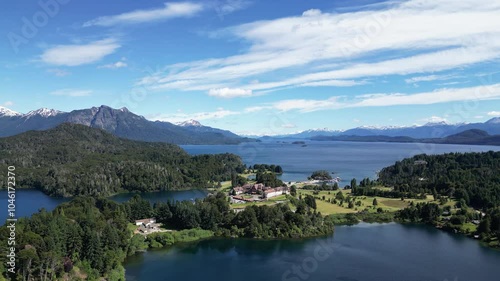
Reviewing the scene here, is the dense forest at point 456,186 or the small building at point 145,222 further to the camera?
the dense forest at point 456,186

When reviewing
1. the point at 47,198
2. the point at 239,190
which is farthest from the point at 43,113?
the point at 239,190

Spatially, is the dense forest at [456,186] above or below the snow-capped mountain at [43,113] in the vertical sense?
below

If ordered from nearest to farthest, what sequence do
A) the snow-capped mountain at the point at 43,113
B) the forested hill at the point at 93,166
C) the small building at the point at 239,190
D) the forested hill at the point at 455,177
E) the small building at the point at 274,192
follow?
1. the forested hill at the point at 455,177
2. the small building at the point at 274,192
3. the small building at the point at 239,190
4. the forested hill at the point at 93,166
5. the snow-capped mountain at the point at 43,113

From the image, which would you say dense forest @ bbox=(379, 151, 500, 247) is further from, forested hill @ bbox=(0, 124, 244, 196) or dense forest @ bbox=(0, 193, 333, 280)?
forested hill @ bbox=(0, 124, 244, 196)

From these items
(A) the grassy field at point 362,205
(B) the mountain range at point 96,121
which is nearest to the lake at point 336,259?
(A) the grassy field at point 362,205

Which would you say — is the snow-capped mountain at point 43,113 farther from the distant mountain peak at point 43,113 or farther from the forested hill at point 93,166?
the forested hill at point 93,166

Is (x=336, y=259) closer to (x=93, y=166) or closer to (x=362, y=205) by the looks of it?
→ (x=362, y=205)

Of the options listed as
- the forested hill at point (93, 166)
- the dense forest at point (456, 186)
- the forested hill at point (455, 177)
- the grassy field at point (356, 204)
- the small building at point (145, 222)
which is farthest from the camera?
the forested hill at point (93, 166)
